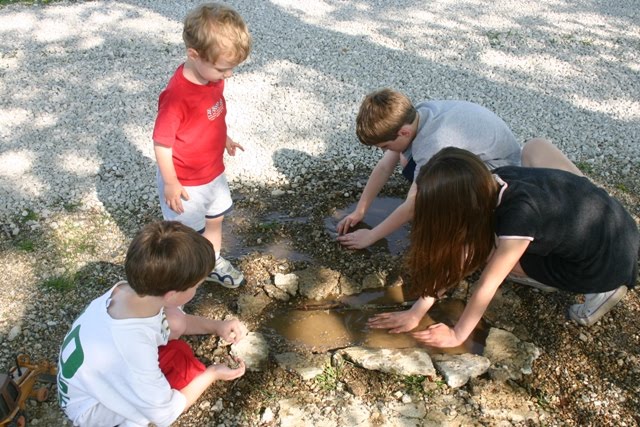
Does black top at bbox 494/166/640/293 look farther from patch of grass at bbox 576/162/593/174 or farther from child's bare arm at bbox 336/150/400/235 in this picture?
patch of grass at bbox 576/162/593/174

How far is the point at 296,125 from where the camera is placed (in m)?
4.62

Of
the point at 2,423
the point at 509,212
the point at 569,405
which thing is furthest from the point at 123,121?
the point at 569,405

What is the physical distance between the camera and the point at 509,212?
2.37 m

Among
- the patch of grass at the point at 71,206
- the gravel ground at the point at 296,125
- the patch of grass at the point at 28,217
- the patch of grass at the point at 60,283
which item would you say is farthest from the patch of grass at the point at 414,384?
the patch of grass at the point at 28,217

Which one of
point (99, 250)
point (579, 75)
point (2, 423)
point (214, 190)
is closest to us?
point (2, 423)

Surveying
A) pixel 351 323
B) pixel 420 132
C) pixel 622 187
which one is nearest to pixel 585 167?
pixel 622 187

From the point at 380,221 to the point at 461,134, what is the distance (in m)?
0.86

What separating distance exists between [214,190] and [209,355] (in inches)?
31.2

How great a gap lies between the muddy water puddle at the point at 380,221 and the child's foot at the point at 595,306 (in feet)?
3.22

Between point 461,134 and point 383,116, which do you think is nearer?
point 383,116

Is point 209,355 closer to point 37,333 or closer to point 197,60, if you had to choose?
point 37,333

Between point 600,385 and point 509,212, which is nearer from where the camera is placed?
point 509,212

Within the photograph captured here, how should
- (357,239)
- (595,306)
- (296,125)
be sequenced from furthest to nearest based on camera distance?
1. (296,125)
2. (357,239)
3. (595,306)

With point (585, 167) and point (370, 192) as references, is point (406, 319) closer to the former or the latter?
point (370, 192)
